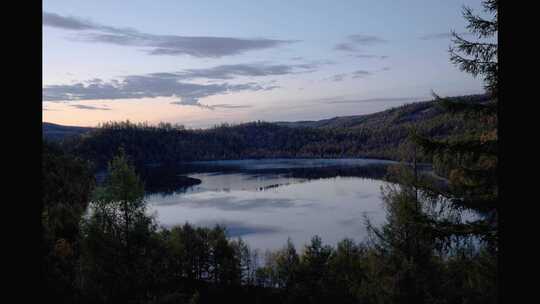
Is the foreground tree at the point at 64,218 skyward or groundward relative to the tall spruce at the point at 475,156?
groundward

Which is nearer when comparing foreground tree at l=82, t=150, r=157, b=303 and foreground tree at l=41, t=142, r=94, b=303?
foreground tree at l=82, t=150, r=157, b=303

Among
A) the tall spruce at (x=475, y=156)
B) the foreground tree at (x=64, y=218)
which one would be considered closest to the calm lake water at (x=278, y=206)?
the foreground tree at (x=64, y=218)

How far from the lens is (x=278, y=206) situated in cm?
7550

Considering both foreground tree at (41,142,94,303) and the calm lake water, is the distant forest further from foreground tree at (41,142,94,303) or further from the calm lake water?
the calm lake water

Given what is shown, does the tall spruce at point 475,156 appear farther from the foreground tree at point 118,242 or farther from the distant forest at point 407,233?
the foreground tree at point 118,242

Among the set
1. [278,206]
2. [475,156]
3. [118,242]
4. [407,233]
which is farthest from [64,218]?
[278,206]

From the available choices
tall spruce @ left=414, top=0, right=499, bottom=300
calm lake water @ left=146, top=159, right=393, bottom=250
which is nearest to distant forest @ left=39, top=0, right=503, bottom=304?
tall spruce @ left=414, top=0, right=499, bottom=300

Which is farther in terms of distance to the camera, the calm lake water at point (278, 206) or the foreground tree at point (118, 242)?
the calm lake water at point (278, 206)

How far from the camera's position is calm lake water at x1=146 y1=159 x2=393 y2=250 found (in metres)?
55.9

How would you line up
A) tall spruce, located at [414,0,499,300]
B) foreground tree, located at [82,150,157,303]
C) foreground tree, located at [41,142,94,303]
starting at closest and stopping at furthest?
tall spruce, located at [414,0,499,300]
foreground tree, located at [82,150,157,303]
foreground tree, located at [41,142,94,303]

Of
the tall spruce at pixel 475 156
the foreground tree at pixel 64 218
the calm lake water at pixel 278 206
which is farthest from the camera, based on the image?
the calm lake water at pixel 278 206

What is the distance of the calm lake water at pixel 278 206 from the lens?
55906mm

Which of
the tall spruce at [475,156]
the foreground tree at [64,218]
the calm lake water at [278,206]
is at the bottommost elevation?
the calm lake water at [278,206]

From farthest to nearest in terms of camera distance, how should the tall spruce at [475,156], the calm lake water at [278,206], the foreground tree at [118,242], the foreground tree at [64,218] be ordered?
the calm lake water at [278,206]
the foreground tree at [64,218]
the foreground tree at [118,242]
the tall spruce at [475,156]
